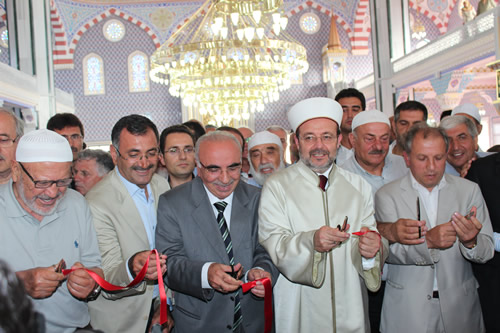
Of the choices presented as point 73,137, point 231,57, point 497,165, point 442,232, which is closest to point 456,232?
point 442,232

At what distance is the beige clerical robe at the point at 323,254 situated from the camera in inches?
87.6

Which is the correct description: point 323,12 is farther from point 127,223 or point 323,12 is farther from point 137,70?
point 127,223

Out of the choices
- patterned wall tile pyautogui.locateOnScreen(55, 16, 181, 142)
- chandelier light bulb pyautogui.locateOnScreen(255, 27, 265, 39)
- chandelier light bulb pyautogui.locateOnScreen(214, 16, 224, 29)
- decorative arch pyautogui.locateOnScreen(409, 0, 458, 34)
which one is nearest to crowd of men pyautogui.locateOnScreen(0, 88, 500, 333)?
chandelier light bulb pyautogui.locateOnScreen(214, 16, 224, 29)

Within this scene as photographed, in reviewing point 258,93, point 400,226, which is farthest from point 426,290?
point 258,93

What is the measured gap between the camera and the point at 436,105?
13.8 m

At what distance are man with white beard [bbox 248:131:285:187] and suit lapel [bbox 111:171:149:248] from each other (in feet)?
5.71

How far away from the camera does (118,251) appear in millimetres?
2371

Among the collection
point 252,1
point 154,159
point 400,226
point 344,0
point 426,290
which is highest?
point 344,0

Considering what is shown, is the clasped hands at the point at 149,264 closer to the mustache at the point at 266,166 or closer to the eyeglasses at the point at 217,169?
the eyeglasses at the point at 217,169

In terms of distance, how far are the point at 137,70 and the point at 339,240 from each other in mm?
14252

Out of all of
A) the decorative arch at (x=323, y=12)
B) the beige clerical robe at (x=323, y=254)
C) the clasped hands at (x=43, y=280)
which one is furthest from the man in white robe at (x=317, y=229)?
the decorative arch at (x=323, y=12)

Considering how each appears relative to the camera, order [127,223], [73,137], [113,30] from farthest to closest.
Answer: [113,30] < [73,137] < [127,223]

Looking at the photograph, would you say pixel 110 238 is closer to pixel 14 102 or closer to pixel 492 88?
pixel 14 102

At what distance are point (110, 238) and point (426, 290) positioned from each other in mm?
1706
